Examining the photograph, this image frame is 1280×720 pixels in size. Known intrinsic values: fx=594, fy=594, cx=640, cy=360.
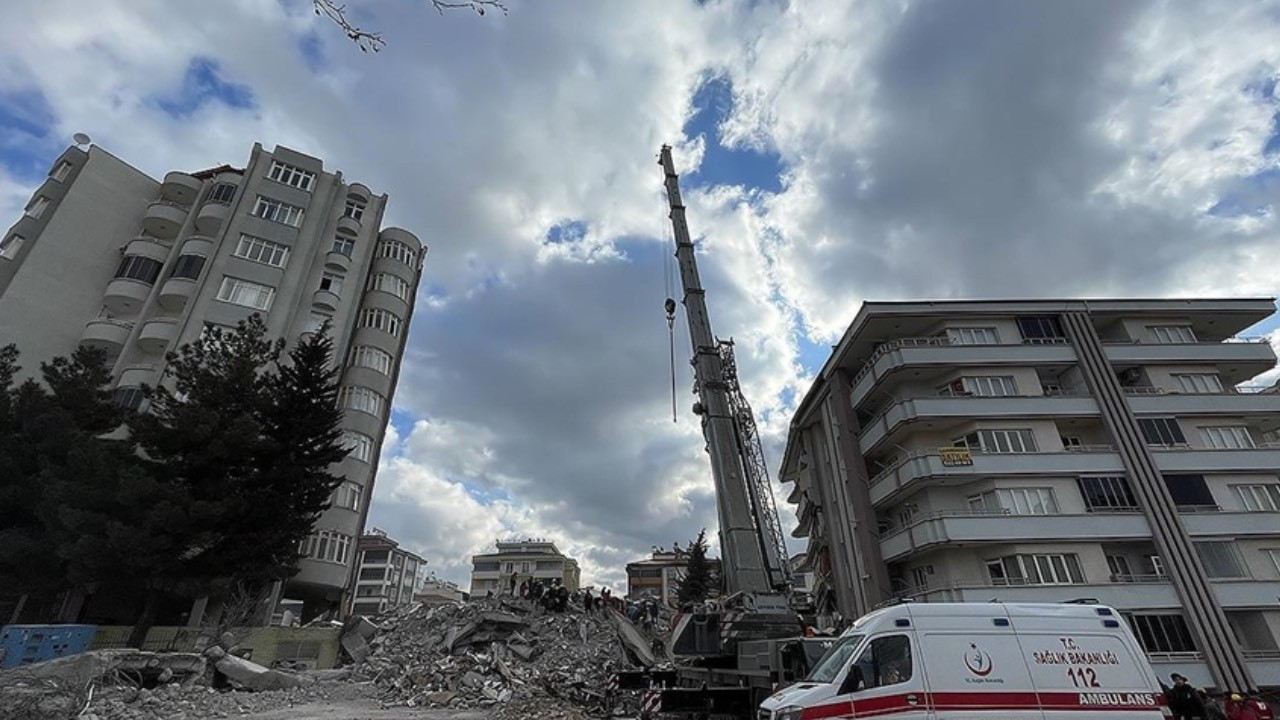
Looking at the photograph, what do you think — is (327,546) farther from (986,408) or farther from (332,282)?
(986,408)

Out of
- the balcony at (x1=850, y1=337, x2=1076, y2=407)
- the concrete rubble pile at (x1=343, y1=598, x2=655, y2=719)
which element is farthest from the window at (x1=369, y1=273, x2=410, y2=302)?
the balcony at (x1=850, y1=337, x2=1076, y2=407)

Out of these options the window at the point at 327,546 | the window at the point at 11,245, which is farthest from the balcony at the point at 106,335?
the window at the point at 327,546

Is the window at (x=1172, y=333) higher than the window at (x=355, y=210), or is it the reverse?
the window at (x=355, y=210)

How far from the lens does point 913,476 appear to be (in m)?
26.9

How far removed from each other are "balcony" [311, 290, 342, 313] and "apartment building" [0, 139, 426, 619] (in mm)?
68

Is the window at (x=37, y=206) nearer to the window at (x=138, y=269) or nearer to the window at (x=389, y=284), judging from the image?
the window at (x=138, y=269)

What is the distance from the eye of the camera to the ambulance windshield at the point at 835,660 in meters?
9.40

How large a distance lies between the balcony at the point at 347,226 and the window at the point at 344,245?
413 millimetres

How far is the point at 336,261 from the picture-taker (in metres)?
36.4

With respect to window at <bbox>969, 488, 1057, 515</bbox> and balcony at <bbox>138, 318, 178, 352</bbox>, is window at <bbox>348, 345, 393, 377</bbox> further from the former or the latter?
window at <bbox>969, 488, 1057, 515</bbox>

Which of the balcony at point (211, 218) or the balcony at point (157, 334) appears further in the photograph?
the balcony at point (211, 218)

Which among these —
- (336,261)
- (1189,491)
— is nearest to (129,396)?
(336,261)

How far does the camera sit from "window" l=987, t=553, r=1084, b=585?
80.2 feet

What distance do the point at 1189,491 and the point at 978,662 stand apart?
26.5m
